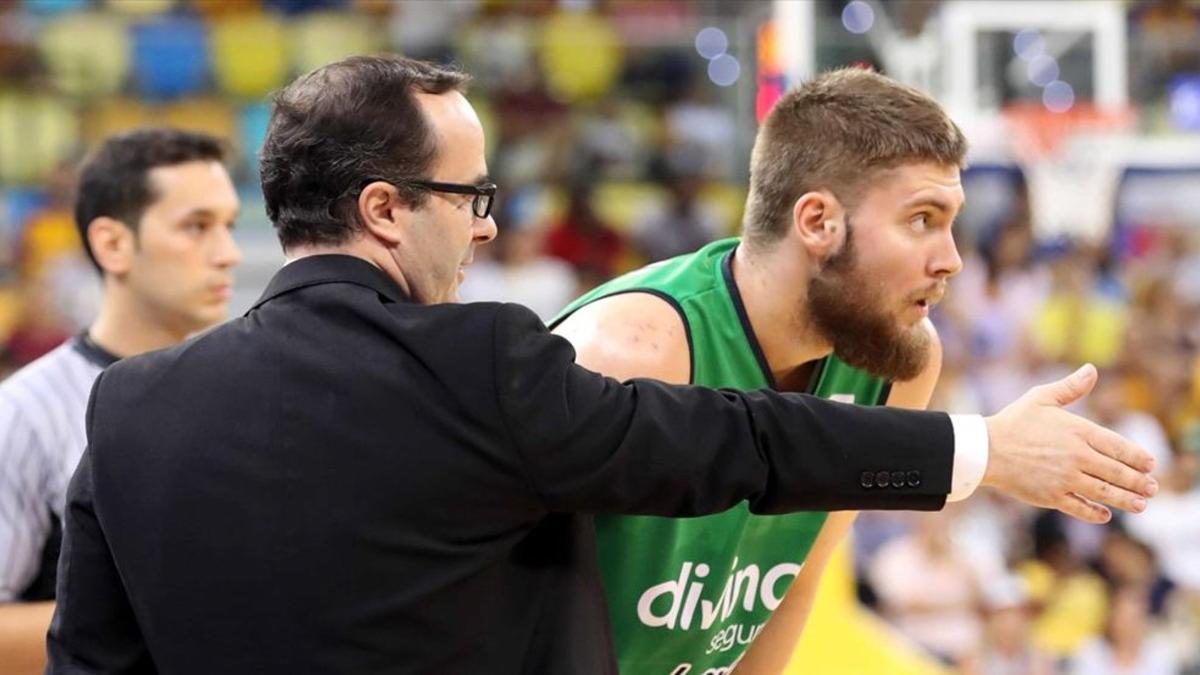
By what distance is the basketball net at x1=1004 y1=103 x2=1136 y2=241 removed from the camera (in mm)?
10094

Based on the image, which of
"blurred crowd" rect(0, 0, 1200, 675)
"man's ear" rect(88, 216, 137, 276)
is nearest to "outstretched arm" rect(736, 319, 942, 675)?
"man's ear" rect(88, 216, 137, 276)

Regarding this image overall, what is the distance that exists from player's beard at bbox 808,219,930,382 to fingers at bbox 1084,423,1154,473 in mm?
952

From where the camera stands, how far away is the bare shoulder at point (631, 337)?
2908 mm

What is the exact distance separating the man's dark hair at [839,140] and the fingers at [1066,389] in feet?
2.86

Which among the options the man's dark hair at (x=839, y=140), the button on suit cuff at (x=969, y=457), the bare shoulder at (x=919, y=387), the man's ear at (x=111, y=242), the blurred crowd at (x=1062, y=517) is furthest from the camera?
the blurred crowd at (x=1062, y=517)

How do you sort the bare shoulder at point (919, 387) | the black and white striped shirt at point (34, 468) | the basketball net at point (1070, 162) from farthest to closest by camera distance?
the basketball net at point (1070, 162)
the bare shoulder at point (919, 387)
the black and white striped shirt at point (34, 468)

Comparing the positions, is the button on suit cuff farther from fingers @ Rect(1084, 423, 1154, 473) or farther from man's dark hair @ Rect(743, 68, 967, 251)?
man's dark hair @ Rect(743, 68, 967, 251)

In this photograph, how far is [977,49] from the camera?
10352mm

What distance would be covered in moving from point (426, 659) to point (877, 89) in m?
1.56

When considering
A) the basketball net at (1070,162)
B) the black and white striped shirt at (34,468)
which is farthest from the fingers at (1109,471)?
the basketball net at (1070,162)

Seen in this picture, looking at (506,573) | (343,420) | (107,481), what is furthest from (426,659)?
(107,481)

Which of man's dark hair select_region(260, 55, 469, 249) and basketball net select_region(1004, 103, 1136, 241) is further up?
man's dark hair select_region(260, 55, 469, 249)

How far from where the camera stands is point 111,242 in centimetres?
397

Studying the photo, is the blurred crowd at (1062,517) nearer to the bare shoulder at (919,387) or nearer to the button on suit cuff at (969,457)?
the bare shoulder at (919,387)
